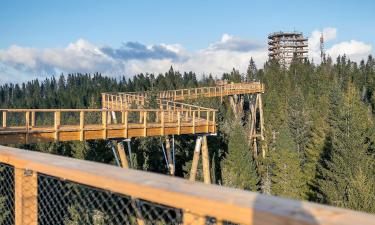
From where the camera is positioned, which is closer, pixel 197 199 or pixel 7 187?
pixel 197 199

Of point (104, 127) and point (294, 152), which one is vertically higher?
point (104, 127)

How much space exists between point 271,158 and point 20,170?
42.1 metres

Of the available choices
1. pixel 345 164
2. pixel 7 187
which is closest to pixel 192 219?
pixel 7 187

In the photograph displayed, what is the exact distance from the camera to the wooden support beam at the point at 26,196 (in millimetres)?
3061

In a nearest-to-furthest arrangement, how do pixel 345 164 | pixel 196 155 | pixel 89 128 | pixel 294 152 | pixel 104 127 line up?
pixel 89 128 < pixel 104 127 < pixel 196 155 < pixel 345 164 < pixel 294 152

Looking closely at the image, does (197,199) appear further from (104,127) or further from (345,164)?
(345,164)

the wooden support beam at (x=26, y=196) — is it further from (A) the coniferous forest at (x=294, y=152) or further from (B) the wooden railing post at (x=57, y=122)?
(A) the coniferous forest at (x=294, y=152)

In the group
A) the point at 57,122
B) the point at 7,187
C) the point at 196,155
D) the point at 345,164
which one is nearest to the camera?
the point at 7,187

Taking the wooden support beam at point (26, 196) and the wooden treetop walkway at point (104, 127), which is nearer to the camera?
the wooden support beam at point (26, 196)

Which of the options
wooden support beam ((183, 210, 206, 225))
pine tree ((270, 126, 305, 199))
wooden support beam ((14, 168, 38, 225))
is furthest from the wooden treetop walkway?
pine tree ((270, 126, 305, 199))

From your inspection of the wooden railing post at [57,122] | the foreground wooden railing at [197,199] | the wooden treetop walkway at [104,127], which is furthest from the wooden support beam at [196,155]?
the foreground wooden railing at [197,199]

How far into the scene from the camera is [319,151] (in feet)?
136

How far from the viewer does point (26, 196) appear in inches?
122

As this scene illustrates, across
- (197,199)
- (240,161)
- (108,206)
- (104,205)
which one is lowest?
(240,161)
